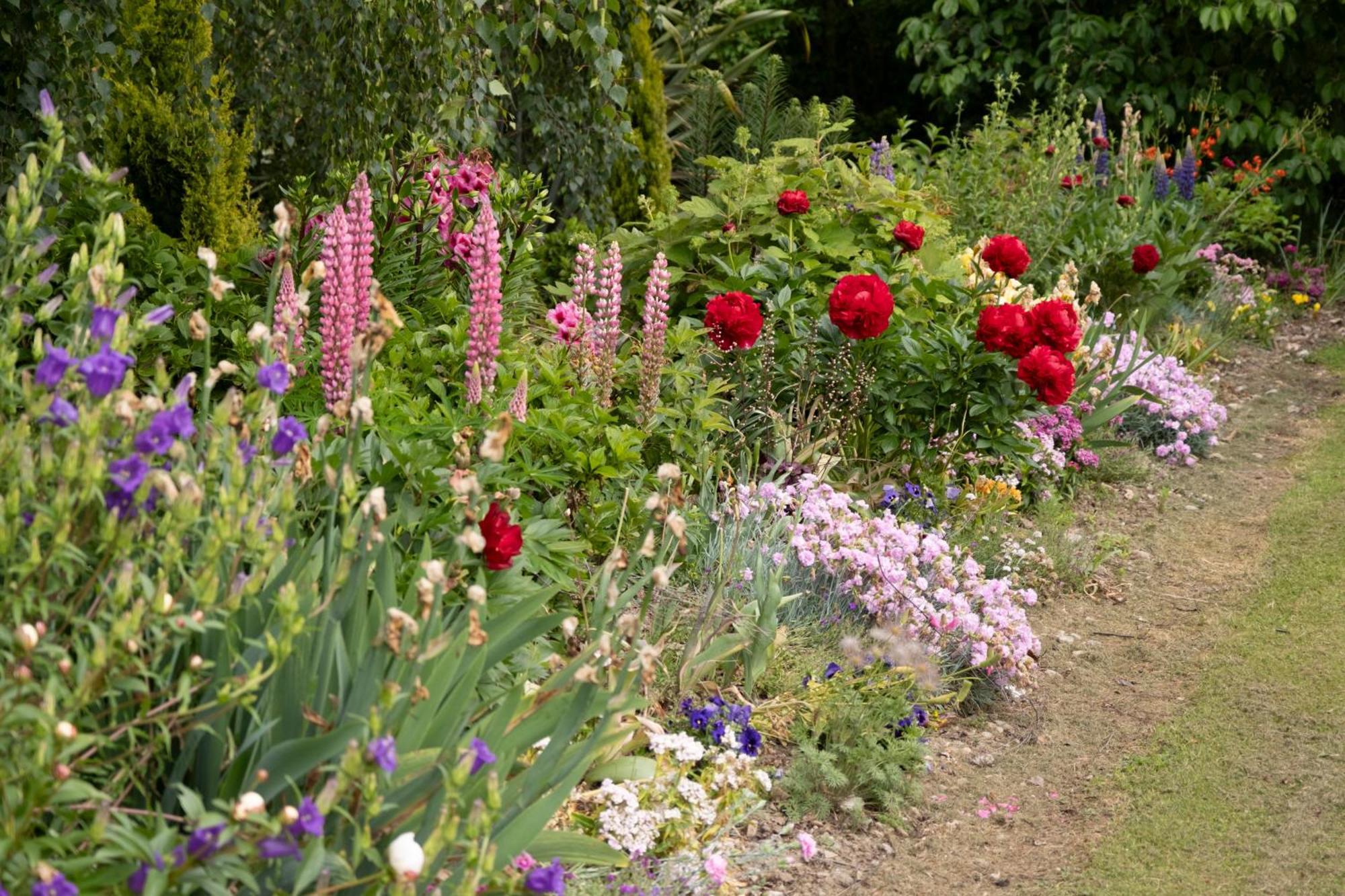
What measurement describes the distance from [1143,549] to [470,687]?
3186mm

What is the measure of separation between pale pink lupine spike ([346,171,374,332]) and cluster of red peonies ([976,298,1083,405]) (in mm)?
1970

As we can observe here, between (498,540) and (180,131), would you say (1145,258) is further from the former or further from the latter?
(498,540)

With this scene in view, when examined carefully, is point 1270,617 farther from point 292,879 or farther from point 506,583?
point 292,879

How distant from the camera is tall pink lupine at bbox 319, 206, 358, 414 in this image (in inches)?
117

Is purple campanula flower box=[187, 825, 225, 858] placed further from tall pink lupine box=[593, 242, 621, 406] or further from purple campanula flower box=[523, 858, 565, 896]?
tall pink lupine box=[593, 242, 621, 406]

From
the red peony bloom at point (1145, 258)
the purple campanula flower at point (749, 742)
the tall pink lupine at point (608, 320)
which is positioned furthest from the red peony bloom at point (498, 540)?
the red peony bloom at point (1145, 258)

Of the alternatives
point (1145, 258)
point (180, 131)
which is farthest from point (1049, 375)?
point (180, 131)

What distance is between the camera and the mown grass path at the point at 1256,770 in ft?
9.51

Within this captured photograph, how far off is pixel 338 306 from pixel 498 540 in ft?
2.88

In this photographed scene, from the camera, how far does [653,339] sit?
3754 millimetres

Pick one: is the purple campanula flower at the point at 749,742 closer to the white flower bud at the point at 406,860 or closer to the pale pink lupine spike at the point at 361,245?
the pale pink lupine spike at the point at 361,245

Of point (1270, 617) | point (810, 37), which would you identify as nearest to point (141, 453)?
point (1270, 617)

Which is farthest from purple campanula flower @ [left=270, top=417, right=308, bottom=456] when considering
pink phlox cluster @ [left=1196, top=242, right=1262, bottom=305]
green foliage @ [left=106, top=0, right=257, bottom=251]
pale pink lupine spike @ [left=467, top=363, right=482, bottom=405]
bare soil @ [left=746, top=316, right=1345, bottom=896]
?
pink phlox cluster @ [left=1196, top=242, right=1262, bottom=305]

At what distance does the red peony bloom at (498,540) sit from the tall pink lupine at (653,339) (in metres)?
1.40
